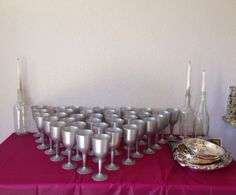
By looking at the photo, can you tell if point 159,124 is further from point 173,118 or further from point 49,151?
point 49,151

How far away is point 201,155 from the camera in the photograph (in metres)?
1.12

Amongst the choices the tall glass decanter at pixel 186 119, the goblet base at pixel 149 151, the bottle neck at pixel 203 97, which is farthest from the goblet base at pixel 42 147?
the bottle neck at pixel 203 97

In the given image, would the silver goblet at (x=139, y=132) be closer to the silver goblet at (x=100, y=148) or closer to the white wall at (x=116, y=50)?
the silver goblet at (x=100, y=148)

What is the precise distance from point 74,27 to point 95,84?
12.2 inches

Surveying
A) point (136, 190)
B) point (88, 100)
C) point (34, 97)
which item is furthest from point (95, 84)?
point (136, 190)

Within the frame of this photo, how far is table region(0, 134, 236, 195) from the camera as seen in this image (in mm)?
1000

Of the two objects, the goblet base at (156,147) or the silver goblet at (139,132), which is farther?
the goblet base at (156,147)

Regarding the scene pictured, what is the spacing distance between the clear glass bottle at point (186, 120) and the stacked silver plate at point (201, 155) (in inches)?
11.3

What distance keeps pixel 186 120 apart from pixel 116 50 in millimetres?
520

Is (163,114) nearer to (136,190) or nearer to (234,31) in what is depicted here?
(136,190)

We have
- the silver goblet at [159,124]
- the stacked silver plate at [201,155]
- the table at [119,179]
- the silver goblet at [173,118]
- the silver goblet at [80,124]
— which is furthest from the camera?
the silver goblet at [173,118]

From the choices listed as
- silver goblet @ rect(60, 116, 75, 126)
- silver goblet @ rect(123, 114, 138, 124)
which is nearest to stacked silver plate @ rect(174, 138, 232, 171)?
silver goblet @ rect(123, 114, 138, 124)

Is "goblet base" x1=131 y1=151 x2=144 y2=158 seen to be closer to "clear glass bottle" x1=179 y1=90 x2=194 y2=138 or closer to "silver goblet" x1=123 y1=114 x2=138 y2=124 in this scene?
"silver goblet" x1=123 y1=114 x2=138 y2=124

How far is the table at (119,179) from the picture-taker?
1.00 meters
